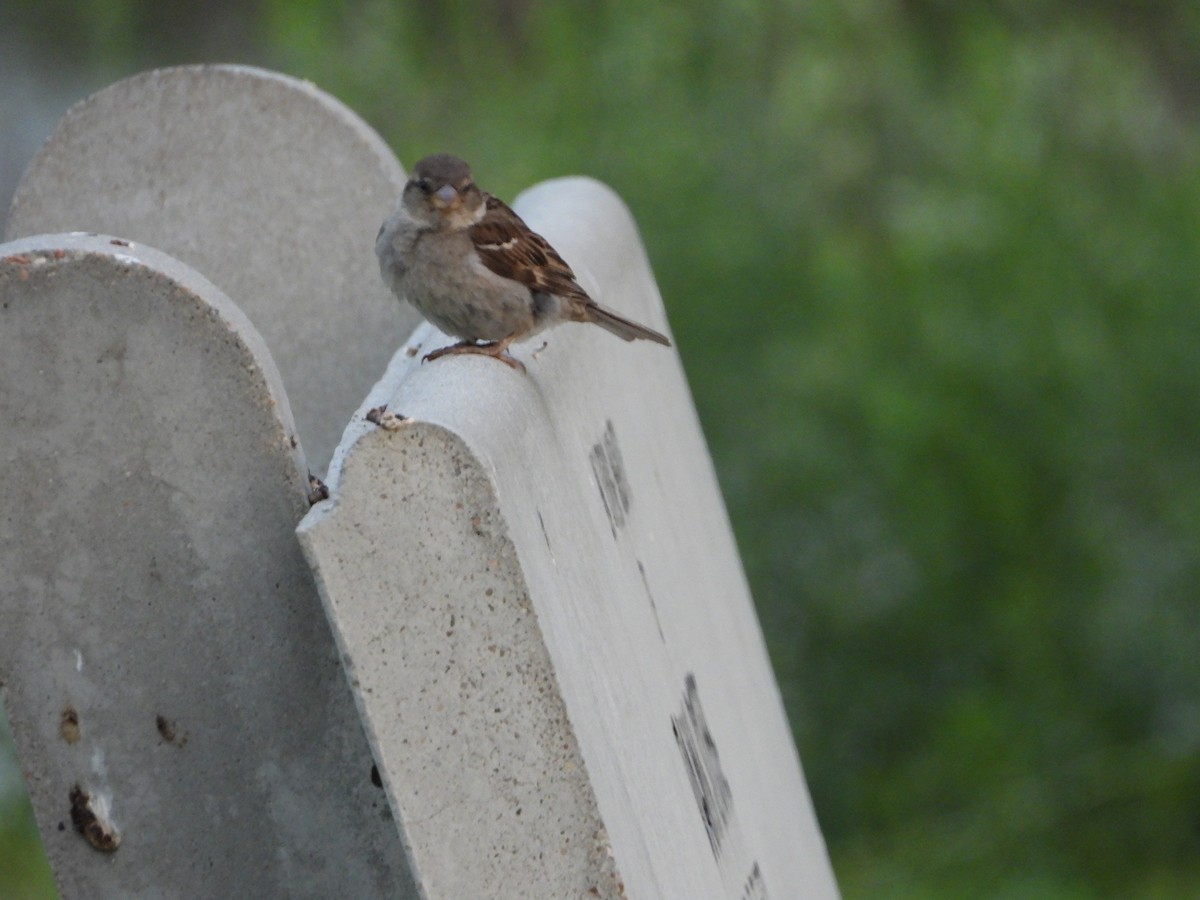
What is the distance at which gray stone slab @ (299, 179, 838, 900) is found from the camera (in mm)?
1586

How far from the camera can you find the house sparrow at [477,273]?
2.76m

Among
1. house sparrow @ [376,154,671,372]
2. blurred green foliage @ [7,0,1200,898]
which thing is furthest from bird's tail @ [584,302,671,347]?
blurred green foliage @ [7,0,1200,898]

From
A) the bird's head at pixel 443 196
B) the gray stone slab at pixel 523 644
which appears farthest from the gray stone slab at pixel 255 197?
the gray stone slab at pixel 523 644

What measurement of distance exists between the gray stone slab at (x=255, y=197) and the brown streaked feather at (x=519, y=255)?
0.63 ft

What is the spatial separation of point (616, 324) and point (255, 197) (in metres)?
0.64

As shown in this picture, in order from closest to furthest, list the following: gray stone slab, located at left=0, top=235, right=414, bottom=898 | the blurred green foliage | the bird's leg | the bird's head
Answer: gray stone slab, located at left=0, top=235, right=414, bottom=898 < the bird's leg < the bird's head < the blurred green foliage

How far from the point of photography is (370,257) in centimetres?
302

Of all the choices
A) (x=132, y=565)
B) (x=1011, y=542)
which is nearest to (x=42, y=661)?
(x=132, y=565)

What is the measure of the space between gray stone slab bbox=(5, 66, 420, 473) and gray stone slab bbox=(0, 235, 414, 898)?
39.0 inches

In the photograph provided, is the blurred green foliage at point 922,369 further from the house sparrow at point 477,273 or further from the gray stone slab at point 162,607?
the gray stone slab at point 162,607

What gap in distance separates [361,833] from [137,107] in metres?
1.38

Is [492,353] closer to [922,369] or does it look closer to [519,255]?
[519,255]

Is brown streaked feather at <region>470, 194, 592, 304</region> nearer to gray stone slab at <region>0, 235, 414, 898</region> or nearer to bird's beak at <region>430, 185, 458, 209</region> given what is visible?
bird's beak at <region>430, 185, 458, 209</region>

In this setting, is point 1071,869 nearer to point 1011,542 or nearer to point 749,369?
point 1011,542
